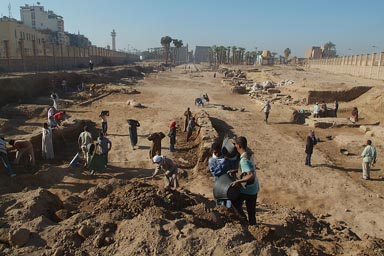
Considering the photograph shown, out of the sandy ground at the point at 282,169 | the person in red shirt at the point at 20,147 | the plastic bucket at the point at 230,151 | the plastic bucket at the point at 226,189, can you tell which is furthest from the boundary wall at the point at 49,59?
the plastic bucket at the point at 226,189

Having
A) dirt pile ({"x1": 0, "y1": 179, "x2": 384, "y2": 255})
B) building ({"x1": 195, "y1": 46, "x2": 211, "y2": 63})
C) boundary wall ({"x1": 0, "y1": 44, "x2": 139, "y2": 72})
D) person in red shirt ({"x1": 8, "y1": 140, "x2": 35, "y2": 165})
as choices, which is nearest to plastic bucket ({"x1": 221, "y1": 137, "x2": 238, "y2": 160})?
dirt pile ({"x1": 0, "y1": 179, "x2": 384, "y2": 255})

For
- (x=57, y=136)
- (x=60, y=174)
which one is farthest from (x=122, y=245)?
(x=57, y=136)

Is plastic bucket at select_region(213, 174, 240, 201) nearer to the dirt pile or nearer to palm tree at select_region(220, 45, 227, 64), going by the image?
the dirt pile

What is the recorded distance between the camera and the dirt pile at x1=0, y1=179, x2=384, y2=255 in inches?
159

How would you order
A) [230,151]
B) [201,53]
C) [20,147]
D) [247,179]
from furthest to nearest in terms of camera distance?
[201,53] < [20,147] < [230,151] < [247,179]

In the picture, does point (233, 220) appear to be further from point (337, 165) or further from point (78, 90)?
point (78, 90)

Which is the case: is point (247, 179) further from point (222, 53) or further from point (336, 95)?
point (222, 53)

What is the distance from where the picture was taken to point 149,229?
4246 millimetres

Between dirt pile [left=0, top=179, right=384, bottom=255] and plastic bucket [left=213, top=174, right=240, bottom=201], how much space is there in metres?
0.31

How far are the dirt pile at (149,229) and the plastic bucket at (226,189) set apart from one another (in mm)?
311

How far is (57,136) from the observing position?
12438 mm

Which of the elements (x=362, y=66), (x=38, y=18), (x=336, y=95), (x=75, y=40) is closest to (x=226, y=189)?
(x=336, y=95)

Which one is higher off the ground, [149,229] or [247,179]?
[247,179]

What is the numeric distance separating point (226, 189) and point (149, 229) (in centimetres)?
160
